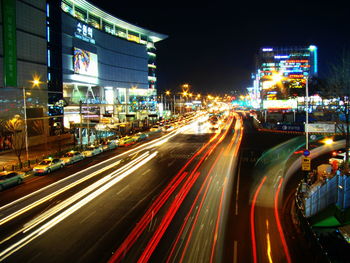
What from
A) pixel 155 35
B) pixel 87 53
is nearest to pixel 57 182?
pixel 87 53

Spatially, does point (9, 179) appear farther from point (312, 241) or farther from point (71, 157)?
point (312, 241)

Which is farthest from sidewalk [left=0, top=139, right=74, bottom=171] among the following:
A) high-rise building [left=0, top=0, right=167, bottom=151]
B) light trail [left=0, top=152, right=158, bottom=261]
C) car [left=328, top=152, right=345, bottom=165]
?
car [left=328, top=152, right=345, bottom=165]

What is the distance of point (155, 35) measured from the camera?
12456cm

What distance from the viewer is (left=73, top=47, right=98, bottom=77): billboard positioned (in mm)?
72375

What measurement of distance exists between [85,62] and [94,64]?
542 cm

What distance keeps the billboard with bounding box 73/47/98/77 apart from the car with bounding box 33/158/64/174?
4858 cm

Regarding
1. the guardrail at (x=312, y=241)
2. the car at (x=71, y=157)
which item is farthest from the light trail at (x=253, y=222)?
the car at (x=71, y=157)

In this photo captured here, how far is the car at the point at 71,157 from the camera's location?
30.2 m

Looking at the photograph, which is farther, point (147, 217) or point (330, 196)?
point (330, 196)

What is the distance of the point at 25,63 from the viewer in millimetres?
48875

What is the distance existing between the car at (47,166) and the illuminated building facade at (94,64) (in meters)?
16.5

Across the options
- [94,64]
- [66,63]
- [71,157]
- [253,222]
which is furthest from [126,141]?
[94,64]

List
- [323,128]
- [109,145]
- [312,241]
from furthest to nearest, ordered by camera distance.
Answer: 1. [109,145]
2. [323,128]
3. [312,241]

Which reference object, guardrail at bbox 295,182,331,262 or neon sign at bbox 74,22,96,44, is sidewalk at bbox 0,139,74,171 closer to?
guardrail at bbox 295,182,331,262
